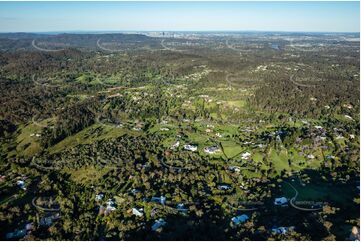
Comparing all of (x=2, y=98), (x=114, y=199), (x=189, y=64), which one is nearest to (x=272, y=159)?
(x=114, y=199)

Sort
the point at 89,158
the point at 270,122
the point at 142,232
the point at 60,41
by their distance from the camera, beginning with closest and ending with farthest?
the point at 142,232 → the point at 89,158 → the point at 270,122 → the point at 60,41

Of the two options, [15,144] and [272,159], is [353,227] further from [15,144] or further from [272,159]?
[15,144]

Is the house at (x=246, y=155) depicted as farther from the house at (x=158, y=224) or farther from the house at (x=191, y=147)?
the house at (x=158, y=224)

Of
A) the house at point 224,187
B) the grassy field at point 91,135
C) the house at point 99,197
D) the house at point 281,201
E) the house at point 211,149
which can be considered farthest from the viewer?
the grassy field at point 91,135

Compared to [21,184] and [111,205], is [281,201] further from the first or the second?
[21,184]

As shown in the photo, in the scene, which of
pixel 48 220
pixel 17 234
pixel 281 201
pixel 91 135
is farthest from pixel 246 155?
pixel 17 234

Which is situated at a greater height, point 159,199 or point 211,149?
point 211,149

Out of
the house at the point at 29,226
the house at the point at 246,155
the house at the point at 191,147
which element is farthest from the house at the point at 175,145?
the house at the point at 29,226

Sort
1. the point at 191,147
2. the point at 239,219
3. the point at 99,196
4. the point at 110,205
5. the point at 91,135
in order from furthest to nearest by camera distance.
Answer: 1. the point at 91,135
2. the point at 191,147
3. the point at 99,196
4. the point at 110,205
5. the point at 239,219
